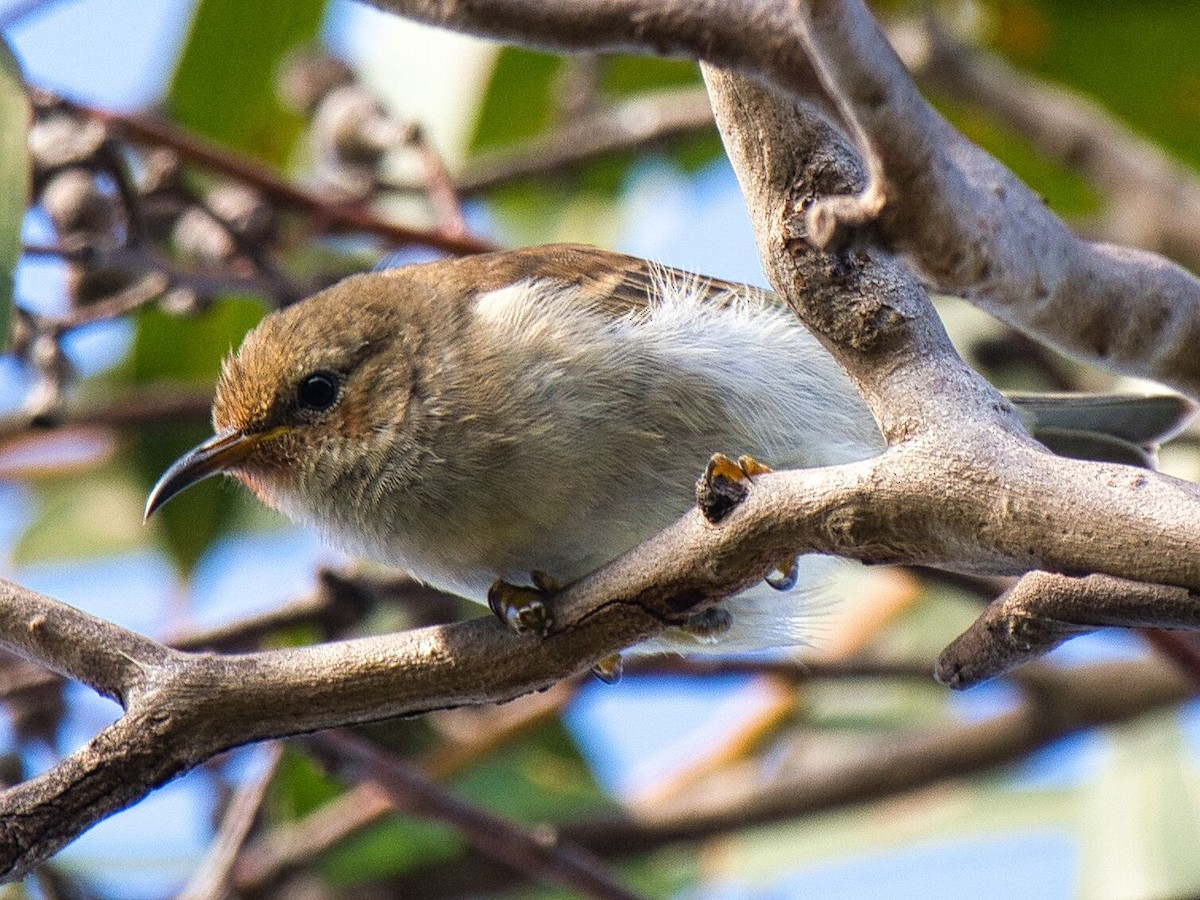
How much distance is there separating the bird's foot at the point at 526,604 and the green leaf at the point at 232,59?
3.29m

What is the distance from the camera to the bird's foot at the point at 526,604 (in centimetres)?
206

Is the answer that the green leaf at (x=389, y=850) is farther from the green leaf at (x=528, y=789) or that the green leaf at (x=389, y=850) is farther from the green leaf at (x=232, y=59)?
the green leaf at (x=232, y=59)

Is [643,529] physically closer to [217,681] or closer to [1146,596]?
[217,681]

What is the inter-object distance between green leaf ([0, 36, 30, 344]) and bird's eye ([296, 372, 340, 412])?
60 cm

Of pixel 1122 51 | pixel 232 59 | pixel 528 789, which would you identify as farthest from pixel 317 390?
pixel 1122 51

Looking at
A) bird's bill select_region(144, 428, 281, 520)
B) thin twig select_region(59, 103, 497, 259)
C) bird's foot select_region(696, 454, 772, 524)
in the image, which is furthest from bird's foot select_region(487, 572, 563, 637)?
thin twig select_region(59, 103, 497, 259)

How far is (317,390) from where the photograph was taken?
3.00 metres

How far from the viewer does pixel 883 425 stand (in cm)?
180

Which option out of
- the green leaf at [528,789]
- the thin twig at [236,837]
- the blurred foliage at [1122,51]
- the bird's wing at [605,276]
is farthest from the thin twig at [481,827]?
the blurred foliage at [1122,51]

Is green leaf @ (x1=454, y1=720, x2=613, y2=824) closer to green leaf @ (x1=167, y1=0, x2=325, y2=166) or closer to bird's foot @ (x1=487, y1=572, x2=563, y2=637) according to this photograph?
bird's foot @ (x1=487, y1=572, x2=563, y2=637)

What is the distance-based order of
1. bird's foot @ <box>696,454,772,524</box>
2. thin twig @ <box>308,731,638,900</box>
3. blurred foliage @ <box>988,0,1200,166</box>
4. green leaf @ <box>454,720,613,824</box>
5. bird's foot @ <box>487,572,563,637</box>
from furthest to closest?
blurred foliage @ <box>988,0,1200,166</box> < green leaf @ <box>454,720,613,824</box> < thin twig @ <box>308,731,638,900</box> < bird's foot @ <box>487,572,563,637</box> < bird's foot @ <box>696,454,772,524</box>

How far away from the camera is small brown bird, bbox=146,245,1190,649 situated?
8.82 feet

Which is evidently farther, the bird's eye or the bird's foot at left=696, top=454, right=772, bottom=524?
the bird's eye

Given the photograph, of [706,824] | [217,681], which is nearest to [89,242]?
[217,681]
